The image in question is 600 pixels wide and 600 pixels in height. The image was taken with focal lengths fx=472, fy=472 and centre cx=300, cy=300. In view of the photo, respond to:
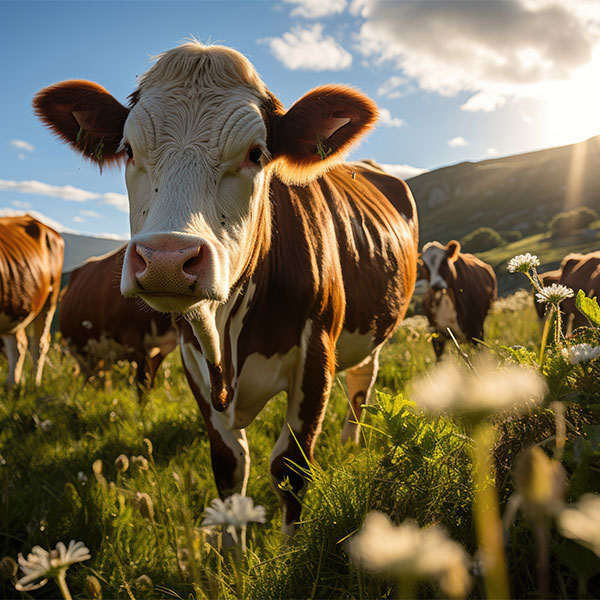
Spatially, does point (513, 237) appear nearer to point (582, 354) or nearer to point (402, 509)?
point (582, 354)

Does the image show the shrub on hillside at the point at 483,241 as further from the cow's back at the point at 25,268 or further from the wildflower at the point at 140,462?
the wildflower at the point at 140,462

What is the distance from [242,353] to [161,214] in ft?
3.22

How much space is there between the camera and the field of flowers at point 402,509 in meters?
0.63

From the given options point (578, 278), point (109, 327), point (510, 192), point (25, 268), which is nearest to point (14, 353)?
point (25, 268)

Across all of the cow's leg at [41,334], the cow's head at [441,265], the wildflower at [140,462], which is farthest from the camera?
the cow's head at [441,265]

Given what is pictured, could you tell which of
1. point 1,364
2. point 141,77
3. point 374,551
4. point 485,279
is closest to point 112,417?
point 141,77

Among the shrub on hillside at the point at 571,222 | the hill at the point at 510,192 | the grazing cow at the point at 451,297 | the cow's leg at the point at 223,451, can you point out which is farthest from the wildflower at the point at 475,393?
the shrub on hillside at the point at 571,222

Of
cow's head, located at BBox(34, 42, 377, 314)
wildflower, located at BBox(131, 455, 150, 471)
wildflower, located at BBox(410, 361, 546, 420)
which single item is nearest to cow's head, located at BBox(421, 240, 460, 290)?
cow's head, located at BBox(34, 42, 377, 314)

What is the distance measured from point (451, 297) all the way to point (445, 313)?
0.35 metres

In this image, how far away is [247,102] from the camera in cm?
219

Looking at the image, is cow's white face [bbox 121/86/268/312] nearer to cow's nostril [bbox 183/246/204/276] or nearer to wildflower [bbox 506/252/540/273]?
cow's nostril [bbox 183/246/204/276]

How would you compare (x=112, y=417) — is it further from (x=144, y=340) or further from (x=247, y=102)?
(x=247, y=102)

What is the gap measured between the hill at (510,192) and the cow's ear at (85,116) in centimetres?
4815

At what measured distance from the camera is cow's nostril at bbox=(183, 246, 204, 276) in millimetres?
1648
